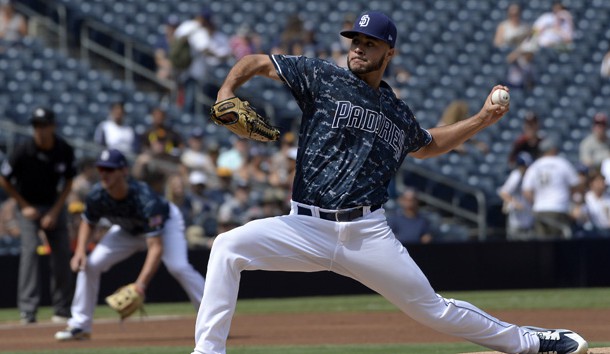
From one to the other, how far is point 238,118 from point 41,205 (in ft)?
20.3

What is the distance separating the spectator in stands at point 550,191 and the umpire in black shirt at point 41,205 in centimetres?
626

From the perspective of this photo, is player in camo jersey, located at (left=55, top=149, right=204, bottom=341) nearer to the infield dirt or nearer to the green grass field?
the infield dirt

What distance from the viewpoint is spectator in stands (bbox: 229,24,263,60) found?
18500 millimetres

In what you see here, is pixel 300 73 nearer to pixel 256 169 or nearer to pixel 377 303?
pixel 377 303

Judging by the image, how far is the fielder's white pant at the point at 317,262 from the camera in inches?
234

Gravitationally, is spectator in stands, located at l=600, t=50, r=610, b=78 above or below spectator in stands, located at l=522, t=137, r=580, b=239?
above

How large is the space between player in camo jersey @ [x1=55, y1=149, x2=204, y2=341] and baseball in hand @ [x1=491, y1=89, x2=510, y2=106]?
373 cm

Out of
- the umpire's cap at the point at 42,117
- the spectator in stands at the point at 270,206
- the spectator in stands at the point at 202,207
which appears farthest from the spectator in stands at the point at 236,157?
the umpire's cap at the point at 42,117

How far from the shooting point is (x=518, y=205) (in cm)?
1553

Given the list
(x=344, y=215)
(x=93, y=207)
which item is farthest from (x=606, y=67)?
(x=344, y=215)

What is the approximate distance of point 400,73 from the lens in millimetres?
19297

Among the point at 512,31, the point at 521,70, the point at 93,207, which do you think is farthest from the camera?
the point at 512,31

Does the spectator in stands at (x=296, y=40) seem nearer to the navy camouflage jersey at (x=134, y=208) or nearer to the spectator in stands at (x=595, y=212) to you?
the spectator in stands at (x=595, y=212)

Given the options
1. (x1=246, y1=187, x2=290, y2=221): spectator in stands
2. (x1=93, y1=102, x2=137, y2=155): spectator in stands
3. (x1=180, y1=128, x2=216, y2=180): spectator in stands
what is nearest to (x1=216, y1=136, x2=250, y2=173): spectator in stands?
(x1=180, y1=128, x2=216, y2=180): spectator in stands
